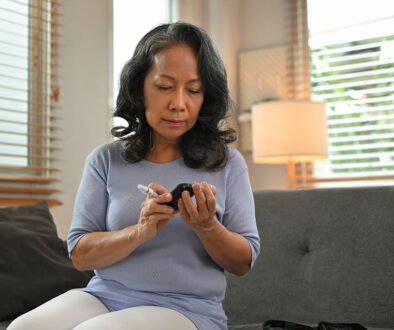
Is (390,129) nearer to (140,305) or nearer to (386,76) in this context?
(386,76)

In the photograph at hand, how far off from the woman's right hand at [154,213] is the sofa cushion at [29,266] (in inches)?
25.9

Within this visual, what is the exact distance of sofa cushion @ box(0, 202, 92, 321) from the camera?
154cm

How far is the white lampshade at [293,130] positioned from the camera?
3.08 metres

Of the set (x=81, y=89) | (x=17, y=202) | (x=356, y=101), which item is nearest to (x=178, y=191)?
Result: (x=17, y=202)

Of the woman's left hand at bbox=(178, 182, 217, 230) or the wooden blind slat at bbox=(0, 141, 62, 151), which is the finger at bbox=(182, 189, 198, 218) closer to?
the woman's left hand at bbox=(178, 182, 217, 230)

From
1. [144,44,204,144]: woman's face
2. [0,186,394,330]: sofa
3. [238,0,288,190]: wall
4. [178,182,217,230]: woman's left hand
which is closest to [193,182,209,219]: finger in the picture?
[178,182,217,230]: woman's left hand

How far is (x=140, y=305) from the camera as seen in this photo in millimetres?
1120

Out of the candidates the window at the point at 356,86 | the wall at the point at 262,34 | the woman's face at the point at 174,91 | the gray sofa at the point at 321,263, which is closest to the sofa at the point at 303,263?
the gray sofa at the point at 321,263

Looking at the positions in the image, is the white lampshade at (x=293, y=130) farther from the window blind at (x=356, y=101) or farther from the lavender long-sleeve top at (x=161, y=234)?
the lavender long-sleeve top at (x=161, y=234)

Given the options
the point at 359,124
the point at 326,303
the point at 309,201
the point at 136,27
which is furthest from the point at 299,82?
the point at 326,303

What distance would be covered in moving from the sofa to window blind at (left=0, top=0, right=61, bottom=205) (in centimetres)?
82

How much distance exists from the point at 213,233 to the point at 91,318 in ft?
0.98

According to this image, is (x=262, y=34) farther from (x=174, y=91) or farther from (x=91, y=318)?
(x=91, y=318)

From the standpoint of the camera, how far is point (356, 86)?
12.1 ft
